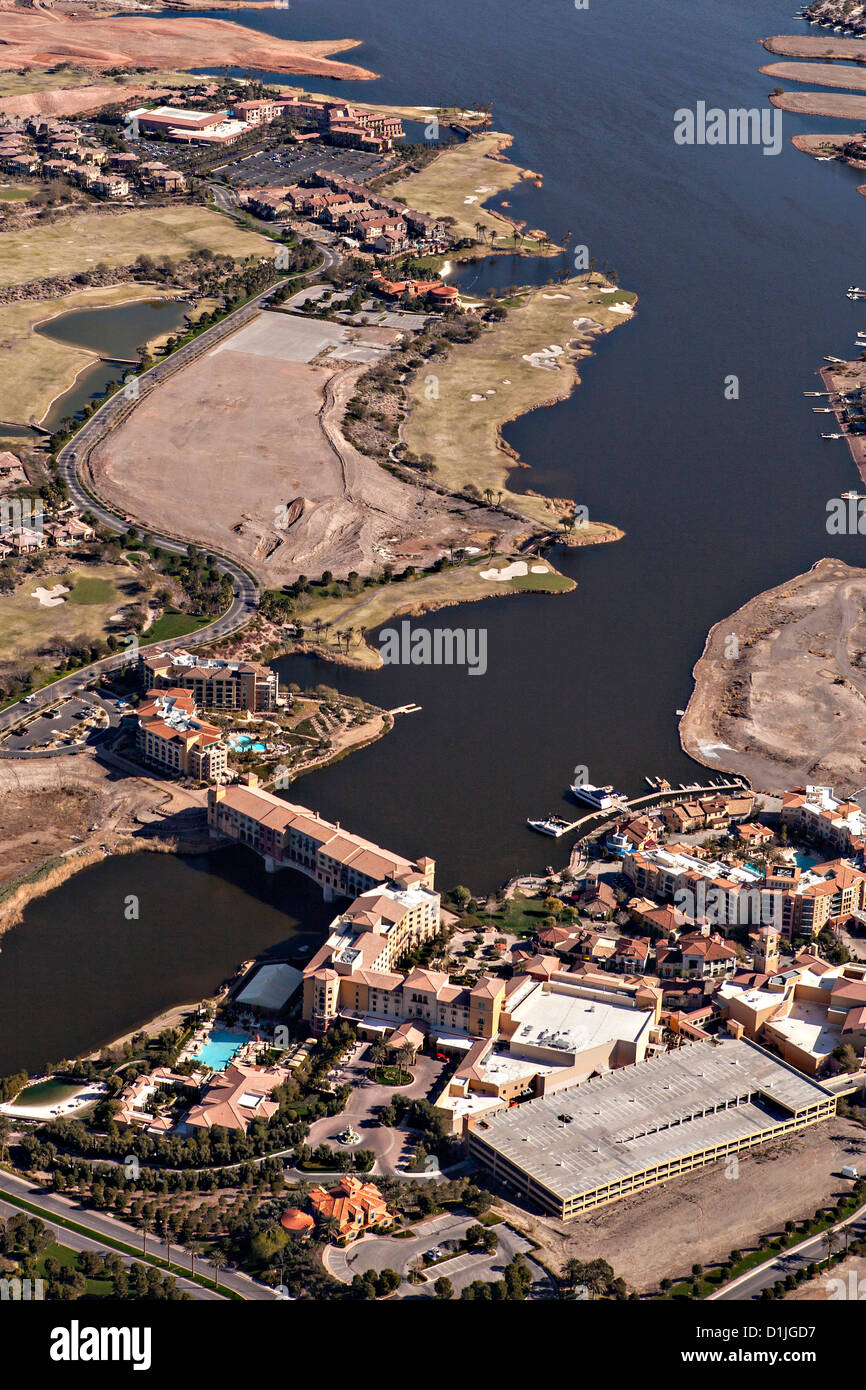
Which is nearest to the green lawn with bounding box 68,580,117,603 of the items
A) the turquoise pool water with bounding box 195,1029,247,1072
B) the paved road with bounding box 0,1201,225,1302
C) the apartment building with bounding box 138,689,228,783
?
the apartment building with bounding box 138,689,228,783

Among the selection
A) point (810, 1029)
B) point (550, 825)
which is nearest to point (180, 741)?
point (550, 825)

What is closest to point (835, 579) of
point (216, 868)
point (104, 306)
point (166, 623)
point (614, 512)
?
point (614, 512)

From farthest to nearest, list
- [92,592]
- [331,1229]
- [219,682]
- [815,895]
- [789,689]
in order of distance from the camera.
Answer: [92,592] < [789,689] < [219,682] < [815,895] < [331,1229]

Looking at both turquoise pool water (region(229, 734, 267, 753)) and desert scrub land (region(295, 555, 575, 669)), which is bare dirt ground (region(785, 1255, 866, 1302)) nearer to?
turquoise pool water (region(229, 734, 267, 753))

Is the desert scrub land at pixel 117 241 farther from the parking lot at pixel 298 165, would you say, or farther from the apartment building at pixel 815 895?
the apartment building at pixel 815 895

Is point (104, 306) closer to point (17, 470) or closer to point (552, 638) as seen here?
point (17, 470)

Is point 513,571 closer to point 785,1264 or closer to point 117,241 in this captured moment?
point 785,1264
